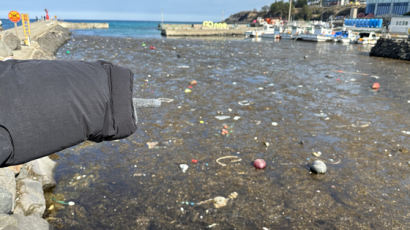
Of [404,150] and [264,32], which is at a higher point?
[264,32]

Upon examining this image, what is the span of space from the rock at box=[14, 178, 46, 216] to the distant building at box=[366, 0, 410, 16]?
9390 cm

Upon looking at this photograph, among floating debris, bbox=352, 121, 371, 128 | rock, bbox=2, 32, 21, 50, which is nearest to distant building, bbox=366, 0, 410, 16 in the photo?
floating debris, bbox=352, 121, 371, 128

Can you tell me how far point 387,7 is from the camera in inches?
3182

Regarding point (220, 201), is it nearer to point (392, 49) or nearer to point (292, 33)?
point (392, 49)

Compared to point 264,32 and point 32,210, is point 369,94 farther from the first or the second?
point 264,32

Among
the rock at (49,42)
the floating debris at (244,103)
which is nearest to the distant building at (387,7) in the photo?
the rock at (49,42)

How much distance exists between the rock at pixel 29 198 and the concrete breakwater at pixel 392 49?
2558 cm

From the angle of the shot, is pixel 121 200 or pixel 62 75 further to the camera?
pixel 121 200

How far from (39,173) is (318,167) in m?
4.33

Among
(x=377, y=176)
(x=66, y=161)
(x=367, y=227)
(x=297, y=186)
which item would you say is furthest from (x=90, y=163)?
(x=377, y=176)

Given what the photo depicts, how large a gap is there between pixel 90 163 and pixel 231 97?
530cm

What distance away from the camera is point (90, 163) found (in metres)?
4.82

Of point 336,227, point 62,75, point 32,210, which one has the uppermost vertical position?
point 62,75

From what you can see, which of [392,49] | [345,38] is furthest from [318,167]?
[345,38]
